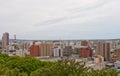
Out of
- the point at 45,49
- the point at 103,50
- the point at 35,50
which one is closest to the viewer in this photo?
the point at 103,50

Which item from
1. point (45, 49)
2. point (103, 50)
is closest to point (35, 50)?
point (45, 49)

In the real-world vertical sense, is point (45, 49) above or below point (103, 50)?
below

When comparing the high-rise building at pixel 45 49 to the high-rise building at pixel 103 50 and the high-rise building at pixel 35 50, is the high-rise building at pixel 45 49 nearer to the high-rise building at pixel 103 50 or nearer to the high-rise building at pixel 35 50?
the high-rise building at pixel 35 50

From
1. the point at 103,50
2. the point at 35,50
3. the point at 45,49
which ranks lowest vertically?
the point at 35,50

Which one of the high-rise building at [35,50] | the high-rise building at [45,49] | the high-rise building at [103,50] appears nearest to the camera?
the high-rise building at [103,50]

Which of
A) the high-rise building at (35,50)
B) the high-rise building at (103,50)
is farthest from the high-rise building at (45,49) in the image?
the high-rise building at (103,50)

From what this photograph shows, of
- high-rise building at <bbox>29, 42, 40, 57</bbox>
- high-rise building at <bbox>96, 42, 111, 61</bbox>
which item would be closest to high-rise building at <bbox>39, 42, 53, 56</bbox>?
high-rise building at <bbox>29, 42, 40, 57</bbox>

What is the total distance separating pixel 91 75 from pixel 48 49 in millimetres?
85981

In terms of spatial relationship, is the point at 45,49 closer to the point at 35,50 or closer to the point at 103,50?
the point at 35,50

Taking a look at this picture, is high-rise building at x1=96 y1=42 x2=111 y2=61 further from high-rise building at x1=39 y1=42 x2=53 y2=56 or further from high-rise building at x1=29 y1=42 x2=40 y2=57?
high-rise building at x1=29 y1=42 x2=40 y2=57

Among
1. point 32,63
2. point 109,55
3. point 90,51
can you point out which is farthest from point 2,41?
point 32,63

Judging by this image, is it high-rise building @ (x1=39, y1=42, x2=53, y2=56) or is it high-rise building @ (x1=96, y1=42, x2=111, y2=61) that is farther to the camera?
high-rise building @ (x1=39, y1=42, x2=53, y2=56)

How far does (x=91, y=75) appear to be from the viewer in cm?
1344

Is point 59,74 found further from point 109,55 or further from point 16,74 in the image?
point 109,55
